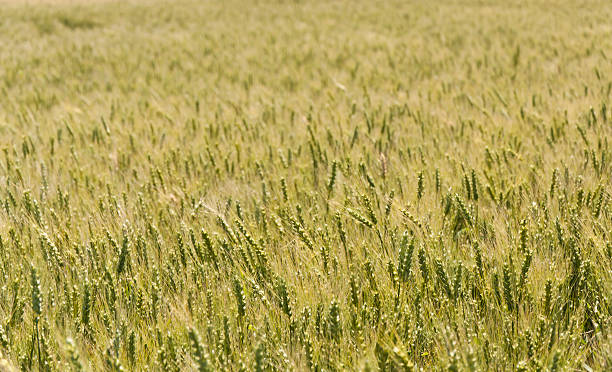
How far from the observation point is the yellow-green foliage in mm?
1088

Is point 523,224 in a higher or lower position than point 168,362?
higher

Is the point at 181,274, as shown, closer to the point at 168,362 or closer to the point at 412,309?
the point at 168,362

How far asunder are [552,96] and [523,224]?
205cm

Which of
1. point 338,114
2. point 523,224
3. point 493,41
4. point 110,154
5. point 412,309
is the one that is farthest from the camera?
point 493,41

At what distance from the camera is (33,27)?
29.7ft

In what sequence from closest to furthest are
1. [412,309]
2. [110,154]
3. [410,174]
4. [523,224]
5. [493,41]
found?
1. [412,309]
2. [523,224]
3. [410,174]
4. [110,154]
5. [493,41]

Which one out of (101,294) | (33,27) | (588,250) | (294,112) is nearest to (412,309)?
(588,250)

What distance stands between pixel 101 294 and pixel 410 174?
3.77 ft

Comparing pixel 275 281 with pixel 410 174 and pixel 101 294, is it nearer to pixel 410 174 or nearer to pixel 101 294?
pixel 101 294

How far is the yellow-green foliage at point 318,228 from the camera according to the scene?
109 cm

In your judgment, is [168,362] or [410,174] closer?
[168,362]

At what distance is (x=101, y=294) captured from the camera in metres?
1.28

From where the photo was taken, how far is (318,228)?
1442 millimetres

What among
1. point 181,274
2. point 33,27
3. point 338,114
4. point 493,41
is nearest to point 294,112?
point 338,114
